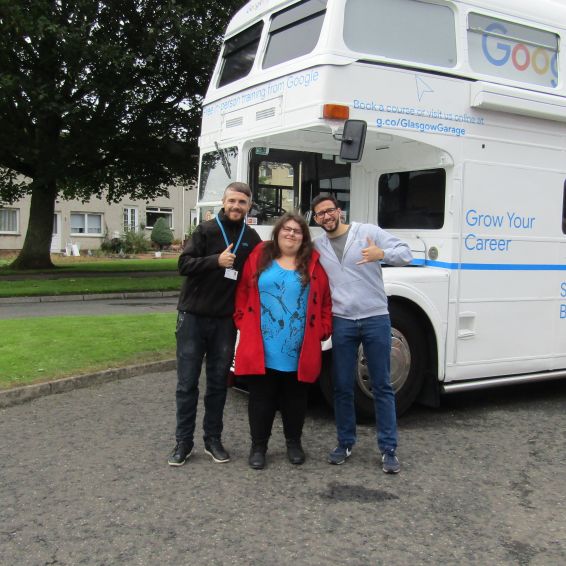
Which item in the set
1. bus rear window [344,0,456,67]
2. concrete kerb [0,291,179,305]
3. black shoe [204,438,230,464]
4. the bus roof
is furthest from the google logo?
concrete kerb [0,291,179,305]

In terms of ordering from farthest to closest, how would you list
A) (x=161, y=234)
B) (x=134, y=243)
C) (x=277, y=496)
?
(x=161, y=234)
(x=134, y=243)
(x=277, y=496)

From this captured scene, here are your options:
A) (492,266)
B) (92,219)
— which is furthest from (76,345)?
(92,219)

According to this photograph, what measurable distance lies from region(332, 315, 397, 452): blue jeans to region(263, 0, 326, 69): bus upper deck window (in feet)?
8.00

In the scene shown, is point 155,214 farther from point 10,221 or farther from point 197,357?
point 197,357

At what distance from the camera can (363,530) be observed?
3.52m

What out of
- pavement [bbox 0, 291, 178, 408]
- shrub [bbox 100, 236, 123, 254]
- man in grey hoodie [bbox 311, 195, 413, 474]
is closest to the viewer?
man in grey hoodie [bbox 311, 195, 413, 474]

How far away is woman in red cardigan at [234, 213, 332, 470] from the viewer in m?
4.26

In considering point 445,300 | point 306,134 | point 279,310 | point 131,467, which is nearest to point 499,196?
point 445,300

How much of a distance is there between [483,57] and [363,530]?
4.20 meters

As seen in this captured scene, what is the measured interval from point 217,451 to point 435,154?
10.1ft

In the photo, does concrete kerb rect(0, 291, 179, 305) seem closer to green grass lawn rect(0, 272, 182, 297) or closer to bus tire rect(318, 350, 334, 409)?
green grass lawn rect(0, 272, 182, 297)

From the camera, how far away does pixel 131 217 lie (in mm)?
38438

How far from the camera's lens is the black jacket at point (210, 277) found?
4336 mm

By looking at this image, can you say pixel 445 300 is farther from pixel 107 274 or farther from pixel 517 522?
pixel 107 274
